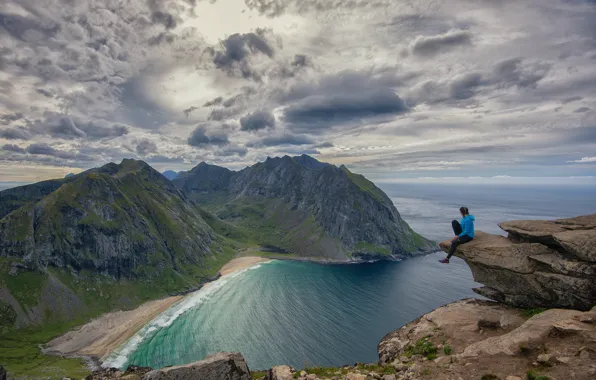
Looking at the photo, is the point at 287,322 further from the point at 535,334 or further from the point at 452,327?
the point at 535,334

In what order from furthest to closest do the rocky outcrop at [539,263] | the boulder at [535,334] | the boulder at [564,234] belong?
the boulder at [564,234], the rocky outcrop at [539,263], the boulder at [535,334]

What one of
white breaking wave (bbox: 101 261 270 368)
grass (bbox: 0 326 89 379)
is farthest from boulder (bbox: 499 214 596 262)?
grass (bbox: 0 326 89 379)

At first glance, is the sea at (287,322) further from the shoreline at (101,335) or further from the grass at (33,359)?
the grass at (33,359)

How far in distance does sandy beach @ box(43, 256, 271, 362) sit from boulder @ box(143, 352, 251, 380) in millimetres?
137227

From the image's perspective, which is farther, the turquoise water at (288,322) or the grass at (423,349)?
the turquoise water at (288,322)

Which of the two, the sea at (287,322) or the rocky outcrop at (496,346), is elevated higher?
the rocky outcrop at (496,346)

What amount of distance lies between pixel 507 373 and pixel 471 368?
202 cm

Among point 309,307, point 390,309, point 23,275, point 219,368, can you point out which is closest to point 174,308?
point 309,307

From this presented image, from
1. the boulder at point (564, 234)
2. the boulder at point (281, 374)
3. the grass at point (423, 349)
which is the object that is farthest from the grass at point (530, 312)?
the boulder at point (281, 374)

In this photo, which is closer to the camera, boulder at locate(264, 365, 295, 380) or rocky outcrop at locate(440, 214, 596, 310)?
boulder at locate(264, 365, 295, 380)

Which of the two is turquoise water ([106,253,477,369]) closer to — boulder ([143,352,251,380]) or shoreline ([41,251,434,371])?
shoreline ([41,251,434,371])

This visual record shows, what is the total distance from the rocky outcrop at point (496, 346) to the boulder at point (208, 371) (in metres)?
13.1

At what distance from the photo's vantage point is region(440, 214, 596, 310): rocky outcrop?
21.7 m

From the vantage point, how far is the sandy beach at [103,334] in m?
130
